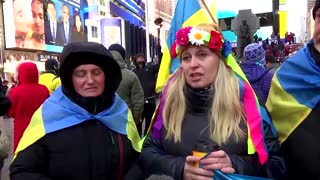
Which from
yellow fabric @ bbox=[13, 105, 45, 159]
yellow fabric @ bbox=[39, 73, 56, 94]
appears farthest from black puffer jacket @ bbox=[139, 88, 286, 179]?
yellow fabric @ bbox=[39, 73, 56, 94]

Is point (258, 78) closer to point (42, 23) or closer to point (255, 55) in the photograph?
point (255, 55)

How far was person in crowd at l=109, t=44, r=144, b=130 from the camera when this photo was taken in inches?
227

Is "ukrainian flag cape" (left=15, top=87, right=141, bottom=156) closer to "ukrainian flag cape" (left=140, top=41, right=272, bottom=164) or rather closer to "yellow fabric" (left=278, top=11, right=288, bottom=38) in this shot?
"ukrainian flag cape" (left=140, top=41, right=272, bottom=164)

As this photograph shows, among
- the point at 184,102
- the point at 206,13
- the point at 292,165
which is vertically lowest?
the point at 292,165

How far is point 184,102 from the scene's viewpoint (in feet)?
7.74

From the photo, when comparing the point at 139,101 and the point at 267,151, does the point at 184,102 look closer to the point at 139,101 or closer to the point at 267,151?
the point at 267,151

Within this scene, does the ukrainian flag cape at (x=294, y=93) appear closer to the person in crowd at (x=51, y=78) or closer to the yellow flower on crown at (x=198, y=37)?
the yellow flower on crown at (x=198, y=37)

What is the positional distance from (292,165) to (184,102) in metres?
0.66

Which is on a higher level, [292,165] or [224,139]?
[224,139]

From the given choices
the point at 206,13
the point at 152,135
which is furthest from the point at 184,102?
the point at 206,13

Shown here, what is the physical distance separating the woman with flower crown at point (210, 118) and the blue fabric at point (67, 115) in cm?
24

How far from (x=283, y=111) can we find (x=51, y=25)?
4735 cm

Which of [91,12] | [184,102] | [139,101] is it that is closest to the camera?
[184,102]

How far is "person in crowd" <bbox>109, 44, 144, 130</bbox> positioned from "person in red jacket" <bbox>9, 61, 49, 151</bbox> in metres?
1.01
